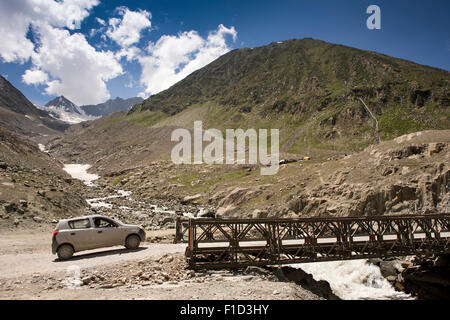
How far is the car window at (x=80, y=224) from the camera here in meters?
14.7

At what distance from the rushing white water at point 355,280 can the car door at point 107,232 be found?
43.2ft

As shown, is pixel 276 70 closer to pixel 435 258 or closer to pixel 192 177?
pixel 192 177

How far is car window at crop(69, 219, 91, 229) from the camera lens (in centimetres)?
1471

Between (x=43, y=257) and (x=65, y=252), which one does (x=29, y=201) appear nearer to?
(x=43, y=257)

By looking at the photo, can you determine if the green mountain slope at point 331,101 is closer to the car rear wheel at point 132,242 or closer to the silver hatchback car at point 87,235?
the car rear wheel at point 132,242

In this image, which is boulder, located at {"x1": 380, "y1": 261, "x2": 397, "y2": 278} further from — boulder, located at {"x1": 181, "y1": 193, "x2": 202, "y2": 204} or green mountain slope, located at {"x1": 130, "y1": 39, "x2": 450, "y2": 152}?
green mountain slope, located at {"x1": 130, "y1": 39, "x2": 450, "y2": 152}

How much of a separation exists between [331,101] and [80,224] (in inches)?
5361

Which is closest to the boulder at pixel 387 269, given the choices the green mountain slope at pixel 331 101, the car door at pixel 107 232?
the car door at pixel 107 232

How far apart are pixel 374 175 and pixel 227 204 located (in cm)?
2313

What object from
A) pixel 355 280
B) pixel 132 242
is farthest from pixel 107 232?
pixel 355 280

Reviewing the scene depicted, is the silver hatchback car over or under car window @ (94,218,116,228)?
under

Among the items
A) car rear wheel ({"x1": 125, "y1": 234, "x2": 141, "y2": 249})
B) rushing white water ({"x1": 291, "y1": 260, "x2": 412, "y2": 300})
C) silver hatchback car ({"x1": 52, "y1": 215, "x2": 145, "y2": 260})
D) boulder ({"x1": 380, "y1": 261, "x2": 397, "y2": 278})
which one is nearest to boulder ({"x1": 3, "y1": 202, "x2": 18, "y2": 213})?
silver hatchback car ({"x1": 52, "y1": 215, "x2": 145, "y2": 260})
